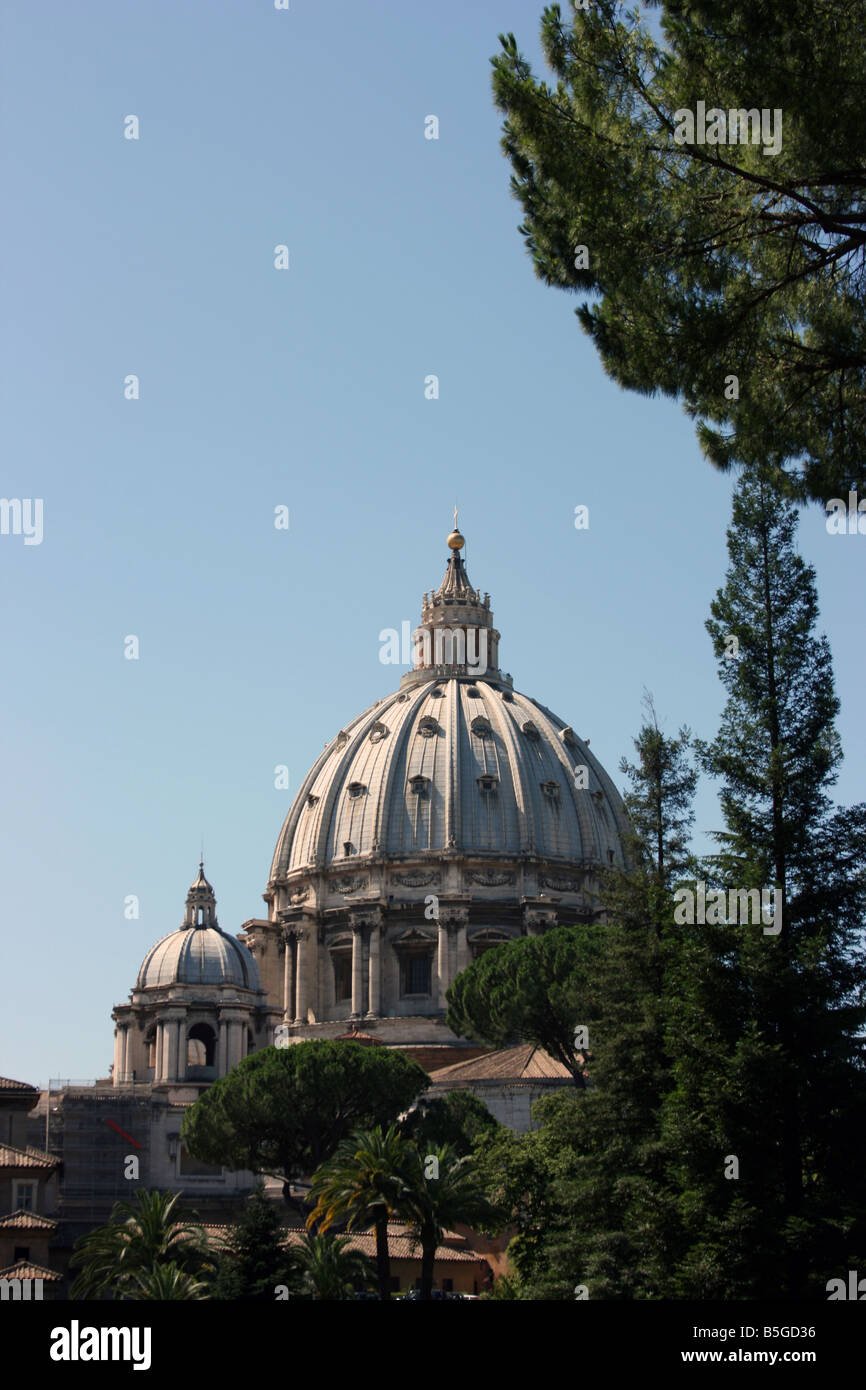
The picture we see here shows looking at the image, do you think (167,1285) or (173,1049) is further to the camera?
(173,1049)

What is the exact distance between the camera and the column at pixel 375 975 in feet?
321

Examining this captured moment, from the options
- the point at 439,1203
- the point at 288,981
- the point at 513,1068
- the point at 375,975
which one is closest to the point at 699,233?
the point at 439,1203

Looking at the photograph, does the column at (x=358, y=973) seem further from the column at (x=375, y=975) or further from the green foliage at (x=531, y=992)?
the green foliage at (x=531, y=992)

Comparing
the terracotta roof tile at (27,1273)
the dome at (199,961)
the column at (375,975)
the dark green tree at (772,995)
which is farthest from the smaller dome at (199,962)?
the dark green tree at (772,995)

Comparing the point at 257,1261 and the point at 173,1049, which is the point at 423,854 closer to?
the point at 173,1049

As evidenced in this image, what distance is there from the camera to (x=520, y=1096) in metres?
68.3

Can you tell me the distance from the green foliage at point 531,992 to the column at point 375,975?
1643 cm

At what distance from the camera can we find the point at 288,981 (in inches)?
4126

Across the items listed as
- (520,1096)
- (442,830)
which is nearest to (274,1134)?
(520,1096)

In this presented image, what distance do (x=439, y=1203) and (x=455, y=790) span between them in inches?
2408
